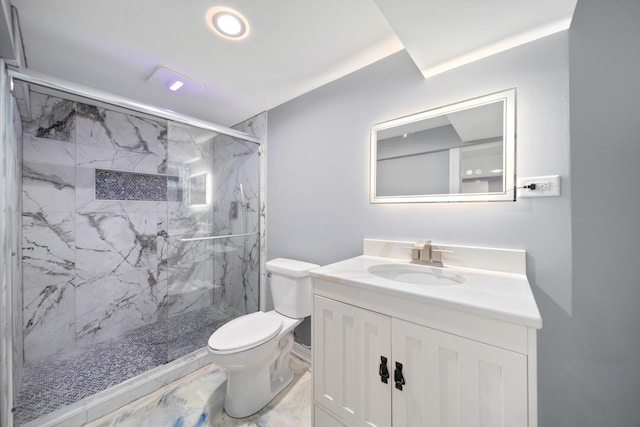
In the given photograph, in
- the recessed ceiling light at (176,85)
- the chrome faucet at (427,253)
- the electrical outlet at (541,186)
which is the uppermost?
the recessed ceiling light at (176,85)

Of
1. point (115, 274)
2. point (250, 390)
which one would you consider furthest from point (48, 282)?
point (250, 390)

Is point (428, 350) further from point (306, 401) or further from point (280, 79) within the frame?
point (280, 79)

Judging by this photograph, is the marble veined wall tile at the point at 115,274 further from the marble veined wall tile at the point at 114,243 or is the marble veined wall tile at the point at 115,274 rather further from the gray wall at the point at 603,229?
the gray wall at the point at 603,229

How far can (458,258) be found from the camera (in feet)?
3.95

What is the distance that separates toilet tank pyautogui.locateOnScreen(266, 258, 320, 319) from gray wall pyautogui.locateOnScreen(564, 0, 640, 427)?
4.28 feet

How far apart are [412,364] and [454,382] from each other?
131mm

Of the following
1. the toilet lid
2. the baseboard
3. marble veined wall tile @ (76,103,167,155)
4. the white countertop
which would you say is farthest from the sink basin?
marble veined wall tile @ (76,103,167,155)

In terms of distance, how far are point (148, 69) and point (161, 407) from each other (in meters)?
2.20

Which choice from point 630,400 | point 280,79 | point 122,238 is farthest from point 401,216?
point 122,238

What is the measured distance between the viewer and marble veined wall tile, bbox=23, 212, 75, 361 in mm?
1810

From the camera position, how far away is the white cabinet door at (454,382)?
2.17 ft

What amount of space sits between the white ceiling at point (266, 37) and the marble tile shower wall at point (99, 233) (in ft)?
1.71

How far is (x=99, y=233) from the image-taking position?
2.14 meters

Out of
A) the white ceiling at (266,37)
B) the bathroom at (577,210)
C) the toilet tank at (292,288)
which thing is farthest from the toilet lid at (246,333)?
the white ceiling at (266,37)
